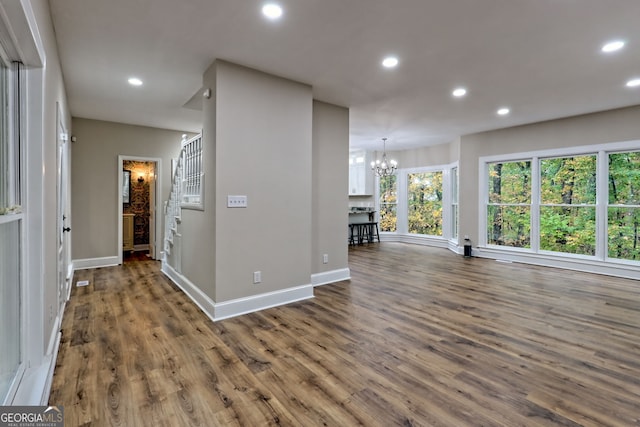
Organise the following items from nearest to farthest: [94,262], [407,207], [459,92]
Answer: [459,92] → [94,262] → [407,207]

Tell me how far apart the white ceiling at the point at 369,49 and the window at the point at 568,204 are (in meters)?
1.15

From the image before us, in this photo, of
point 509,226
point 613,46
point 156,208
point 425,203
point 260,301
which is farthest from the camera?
point 425,203

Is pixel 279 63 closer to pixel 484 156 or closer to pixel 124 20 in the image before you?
pixel 124 20

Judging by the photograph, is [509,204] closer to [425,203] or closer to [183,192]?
[425,203]

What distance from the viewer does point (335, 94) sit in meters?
4.34

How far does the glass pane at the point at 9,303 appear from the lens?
1.53 m

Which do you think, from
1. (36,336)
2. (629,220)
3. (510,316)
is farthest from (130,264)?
(629,220)

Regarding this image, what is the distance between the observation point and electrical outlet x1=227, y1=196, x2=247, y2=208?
336 centimetres

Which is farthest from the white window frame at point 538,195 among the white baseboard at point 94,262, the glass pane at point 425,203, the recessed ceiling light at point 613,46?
the white baseboard at point 94,262

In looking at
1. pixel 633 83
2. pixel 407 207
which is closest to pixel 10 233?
pixel 633 83

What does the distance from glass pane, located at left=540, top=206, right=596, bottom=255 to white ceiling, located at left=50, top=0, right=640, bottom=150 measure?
71.7 inches

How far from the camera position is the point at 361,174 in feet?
30.7

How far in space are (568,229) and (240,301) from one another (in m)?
5.92

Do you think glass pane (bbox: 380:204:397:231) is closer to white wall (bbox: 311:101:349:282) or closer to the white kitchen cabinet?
the white kitchen cabinet
